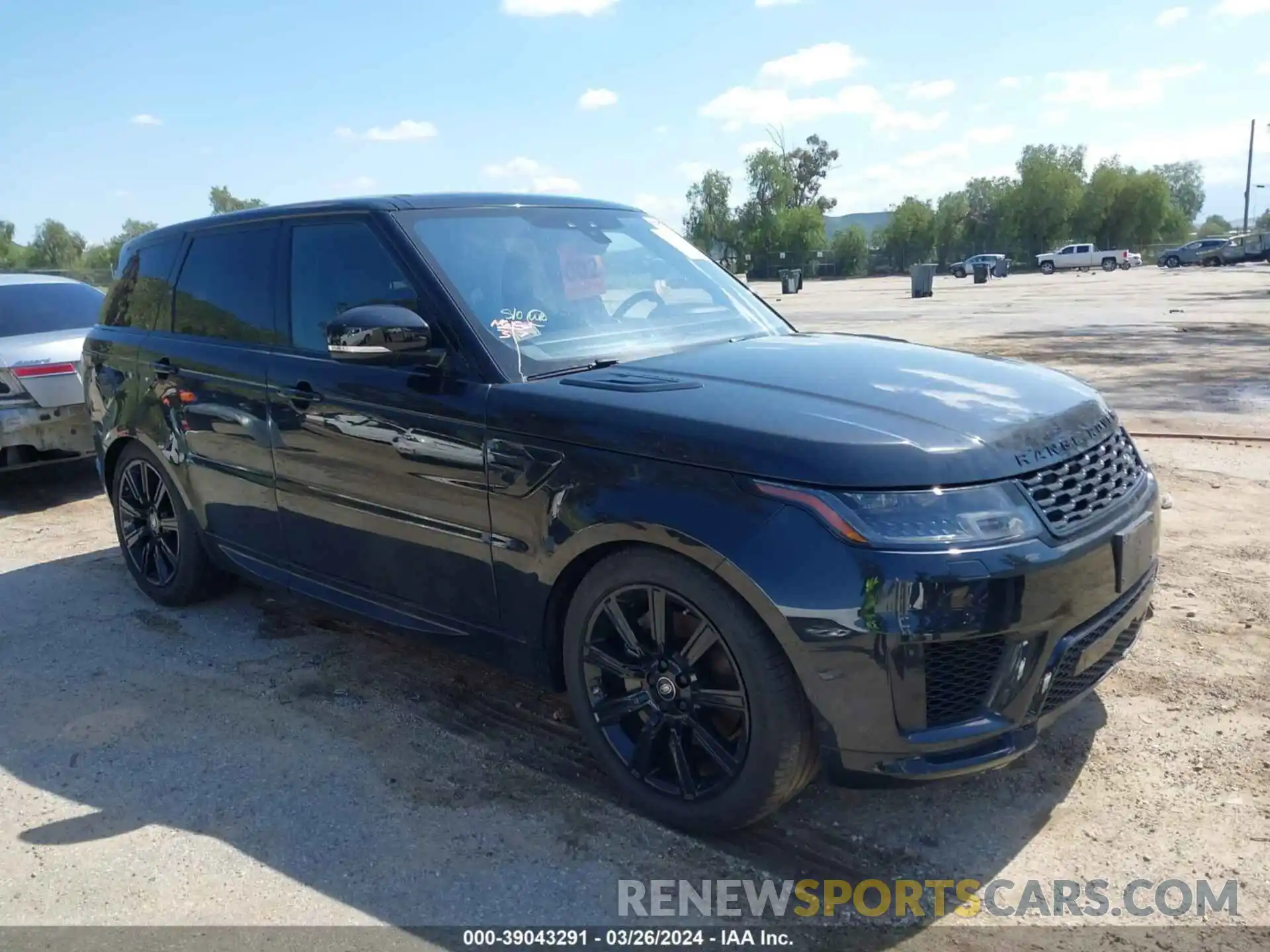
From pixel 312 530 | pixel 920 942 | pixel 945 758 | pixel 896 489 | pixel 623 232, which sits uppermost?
pixel 623 232

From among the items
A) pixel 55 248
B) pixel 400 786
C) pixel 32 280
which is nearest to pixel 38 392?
pixel 32 280

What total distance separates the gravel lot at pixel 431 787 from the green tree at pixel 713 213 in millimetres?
95126

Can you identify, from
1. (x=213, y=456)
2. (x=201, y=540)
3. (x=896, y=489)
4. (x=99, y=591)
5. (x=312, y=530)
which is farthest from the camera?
(x=99, y=591)

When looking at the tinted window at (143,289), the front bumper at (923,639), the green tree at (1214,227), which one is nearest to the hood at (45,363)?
the tinted window at (143,289)

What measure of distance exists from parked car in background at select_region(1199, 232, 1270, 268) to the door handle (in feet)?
212

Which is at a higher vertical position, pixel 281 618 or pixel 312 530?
pixel 312 530

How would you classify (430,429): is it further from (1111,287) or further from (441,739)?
(1111,287)

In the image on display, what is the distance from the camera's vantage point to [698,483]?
9.14ft

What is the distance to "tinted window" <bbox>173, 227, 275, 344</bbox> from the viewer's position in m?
4.33

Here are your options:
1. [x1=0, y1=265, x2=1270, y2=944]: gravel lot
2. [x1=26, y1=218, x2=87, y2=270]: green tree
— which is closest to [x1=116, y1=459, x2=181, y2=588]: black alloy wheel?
[x1=0, y1=265, x2=1270, y2=944]: gravel lot

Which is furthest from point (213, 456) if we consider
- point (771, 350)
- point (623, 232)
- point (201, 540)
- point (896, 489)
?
point (896, 489)

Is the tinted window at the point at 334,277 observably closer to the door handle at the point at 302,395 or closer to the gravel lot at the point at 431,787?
the door handle at the point at 302,395

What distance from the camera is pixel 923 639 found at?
255 cm

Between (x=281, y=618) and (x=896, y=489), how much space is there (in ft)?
11.6
